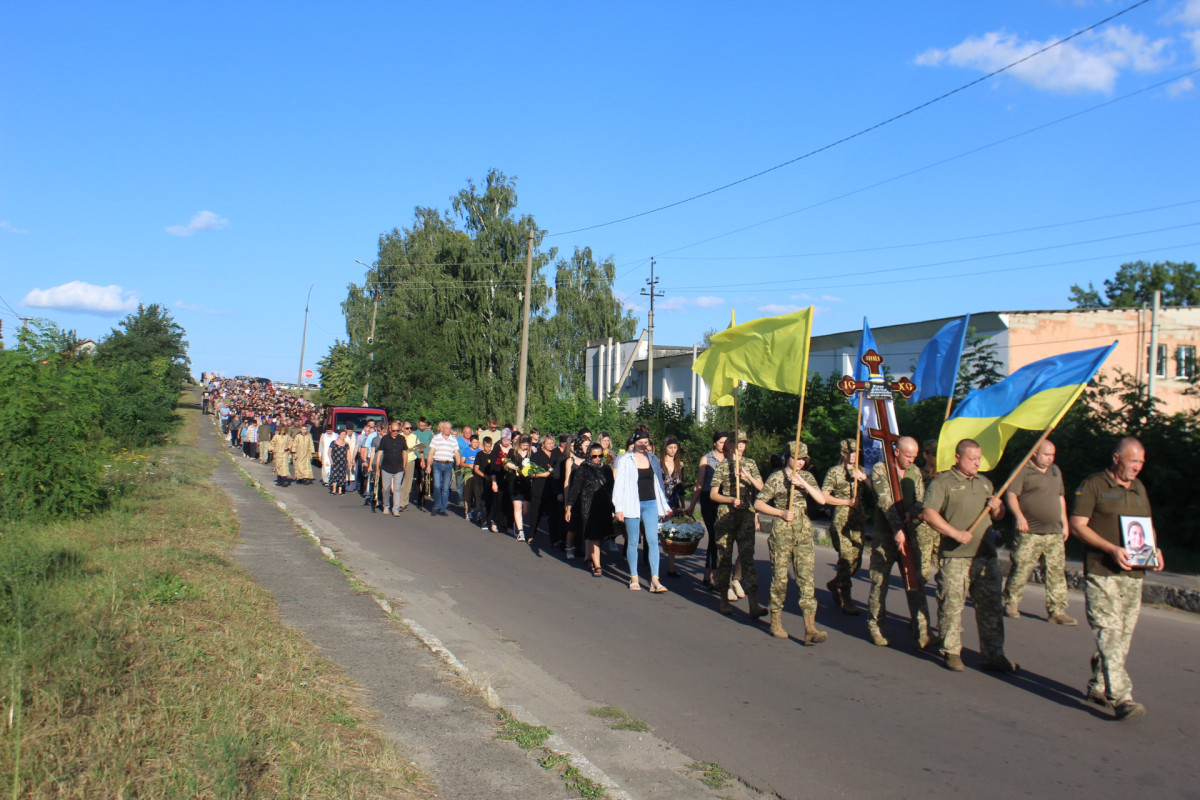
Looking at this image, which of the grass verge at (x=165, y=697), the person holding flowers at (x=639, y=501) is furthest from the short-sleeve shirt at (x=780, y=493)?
the grass verge at (x=165, y=697)

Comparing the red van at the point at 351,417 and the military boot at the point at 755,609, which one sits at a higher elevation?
the red van at the point at 351,417

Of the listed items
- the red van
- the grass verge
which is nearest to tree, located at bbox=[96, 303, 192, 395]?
the red van

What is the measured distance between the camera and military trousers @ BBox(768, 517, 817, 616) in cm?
782

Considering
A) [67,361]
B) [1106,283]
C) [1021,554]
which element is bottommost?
[1021,554]

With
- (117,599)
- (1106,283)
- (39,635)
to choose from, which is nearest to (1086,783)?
(39,635)

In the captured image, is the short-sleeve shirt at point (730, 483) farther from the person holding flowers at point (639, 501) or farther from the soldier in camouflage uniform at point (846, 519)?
the person holding flowers at point (639, 501)

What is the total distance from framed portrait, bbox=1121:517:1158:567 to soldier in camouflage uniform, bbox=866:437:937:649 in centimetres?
185

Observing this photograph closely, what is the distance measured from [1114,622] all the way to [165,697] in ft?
18.9

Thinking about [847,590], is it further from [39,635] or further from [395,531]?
[395,531]

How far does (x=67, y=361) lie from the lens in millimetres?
13219

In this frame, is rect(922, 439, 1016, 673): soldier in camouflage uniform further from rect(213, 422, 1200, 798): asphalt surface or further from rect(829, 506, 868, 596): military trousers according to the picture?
rect(829, 506, 868, 596): military trousers

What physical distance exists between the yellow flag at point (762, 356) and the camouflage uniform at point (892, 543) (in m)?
1.18

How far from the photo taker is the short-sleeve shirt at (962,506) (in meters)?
6.91

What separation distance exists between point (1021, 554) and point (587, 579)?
4966mm
